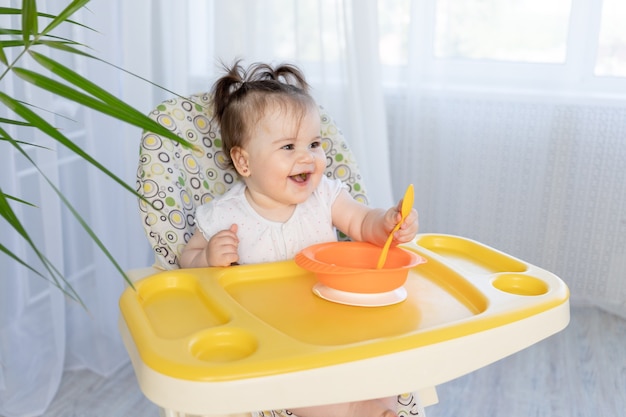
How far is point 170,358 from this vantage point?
36.4 inches

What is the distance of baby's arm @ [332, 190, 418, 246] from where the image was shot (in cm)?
128

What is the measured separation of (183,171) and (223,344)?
47cm

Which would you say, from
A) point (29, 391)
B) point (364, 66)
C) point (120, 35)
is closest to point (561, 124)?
point (364, 66)

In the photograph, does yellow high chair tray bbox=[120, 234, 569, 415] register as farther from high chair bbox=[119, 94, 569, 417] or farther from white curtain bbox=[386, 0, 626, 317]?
white curtain bbox=[386, 0, 626, 317]

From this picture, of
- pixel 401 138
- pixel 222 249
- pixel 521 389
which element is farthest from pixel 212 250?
pixel 401 138

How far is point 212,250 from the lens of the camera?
1287 millimetres

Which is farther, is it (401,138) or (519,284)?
(401,138)

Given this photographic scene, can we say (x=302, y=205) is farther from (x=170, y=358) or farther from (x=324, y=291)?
(x=170, y=358)

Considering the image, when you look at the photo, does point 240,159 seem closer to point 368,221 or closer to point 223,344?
point 368,221

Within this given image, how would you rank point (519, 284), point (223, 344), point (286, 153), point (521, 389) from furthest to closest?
1. point (521, 389)
2. point (286, 153)
3. point (519, 284)
4. point (223, 344)

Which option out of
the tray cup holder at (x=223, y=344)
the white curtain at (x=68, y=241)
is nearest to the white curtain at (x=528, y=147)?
the white curtain at (x=68, y=241)

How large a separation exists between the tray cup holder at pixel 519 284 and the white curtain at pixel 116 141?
0.85 metres

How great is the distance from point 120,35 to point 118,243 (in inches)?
23.3

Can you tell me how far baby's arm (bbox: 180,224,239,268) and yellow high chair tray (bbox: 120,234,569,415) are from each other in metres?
0.02
